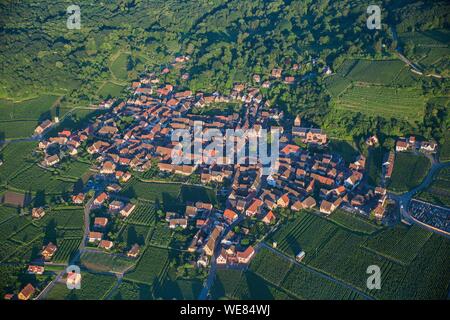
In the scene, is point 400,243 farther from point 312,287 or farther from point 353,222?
point 312,287

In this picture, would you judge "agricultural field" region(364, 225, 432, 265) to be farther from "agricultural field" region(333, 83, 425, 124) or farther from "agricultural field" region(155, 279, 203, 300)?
"agricultural field" region(333, 83, 425, 124)

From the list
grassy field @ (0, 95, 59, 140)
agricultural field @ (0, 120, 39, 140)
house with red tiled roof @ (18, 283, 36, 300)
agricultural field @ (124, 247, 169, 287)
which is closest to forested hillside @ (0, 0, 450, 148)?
grassy field @ (0, 95, 59, 140)

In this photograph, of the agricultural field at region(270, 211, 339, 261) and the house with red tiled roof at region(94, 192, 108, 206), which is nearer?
the agricultural field at region(270, 211, 339, 261)

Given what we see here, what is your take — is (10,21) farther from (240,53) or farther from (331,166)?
(331,166)

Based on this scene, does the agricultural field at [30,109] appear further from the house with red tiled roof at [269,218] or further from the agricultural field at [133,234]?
the house with red tiled roof at [269,218]

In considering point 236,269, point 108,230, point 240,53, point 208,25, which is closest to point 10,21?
point 208,25
